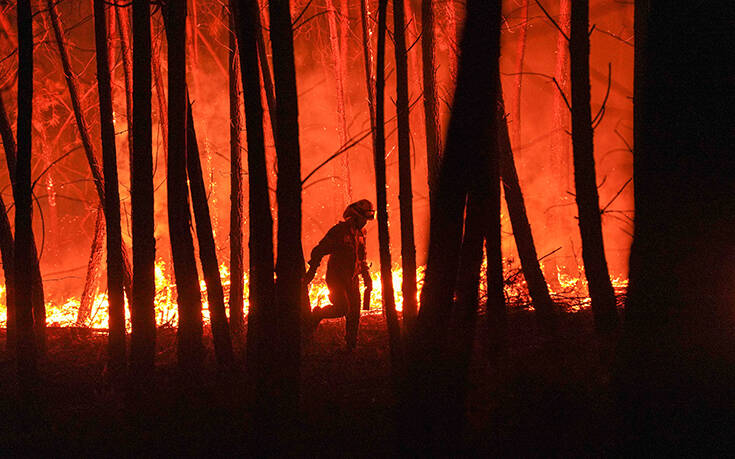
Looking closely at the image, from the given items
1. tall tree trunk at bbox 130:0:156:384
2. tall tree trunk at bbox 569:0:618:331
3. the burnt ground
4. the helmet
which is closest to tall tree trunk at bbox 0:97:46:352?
the burnt ground

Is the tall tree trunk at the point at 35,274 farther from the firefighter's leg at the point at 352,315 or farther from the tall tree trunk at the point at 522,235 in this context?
the tall tree trunk at the point at 522,235

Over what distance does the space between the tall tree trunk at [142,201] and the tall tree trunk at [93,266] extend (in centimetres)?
531

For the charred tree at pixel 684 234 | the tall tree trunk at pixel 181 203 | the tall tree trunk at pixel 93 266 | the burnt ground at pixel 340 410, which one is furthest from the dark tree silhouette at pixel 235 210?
the charred tree at pixel 684 234

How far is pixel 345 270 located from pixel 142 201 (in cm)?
309

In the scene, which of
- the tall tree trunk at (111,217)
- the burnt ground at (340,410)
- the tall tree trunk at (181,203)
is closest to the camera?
the burnt ground at (340,410)

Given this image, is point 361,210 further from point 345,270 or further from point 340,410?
point 340,410

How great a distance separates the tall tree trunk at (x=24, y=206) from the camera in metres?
5.00

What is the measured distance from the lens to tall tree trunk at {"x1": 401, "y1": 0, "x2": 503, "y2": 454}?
9.78ft

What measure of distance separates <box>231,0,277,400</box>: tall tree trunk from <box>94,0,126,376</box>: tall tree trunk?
232 cm

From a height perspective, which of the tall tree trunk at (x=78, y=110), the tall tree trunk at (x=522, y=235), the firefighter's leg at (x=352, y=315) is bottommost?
the firefighter's leg at (x=352, y=315)

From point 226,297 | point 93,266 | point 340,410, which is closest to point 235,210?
point 93,266

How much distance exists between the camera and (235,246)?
8.73 meters

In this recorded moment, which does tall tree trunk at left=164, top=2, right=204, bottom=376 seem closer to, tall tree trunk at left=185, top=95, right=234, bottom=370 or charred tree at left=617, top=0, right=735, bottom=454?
tall tree trunk at left=185, top=95, right=234, bottom=370

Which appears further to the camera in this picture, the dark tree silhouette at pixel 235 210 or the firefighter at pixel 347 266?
the dark tree silhouette at pixel 235 210
